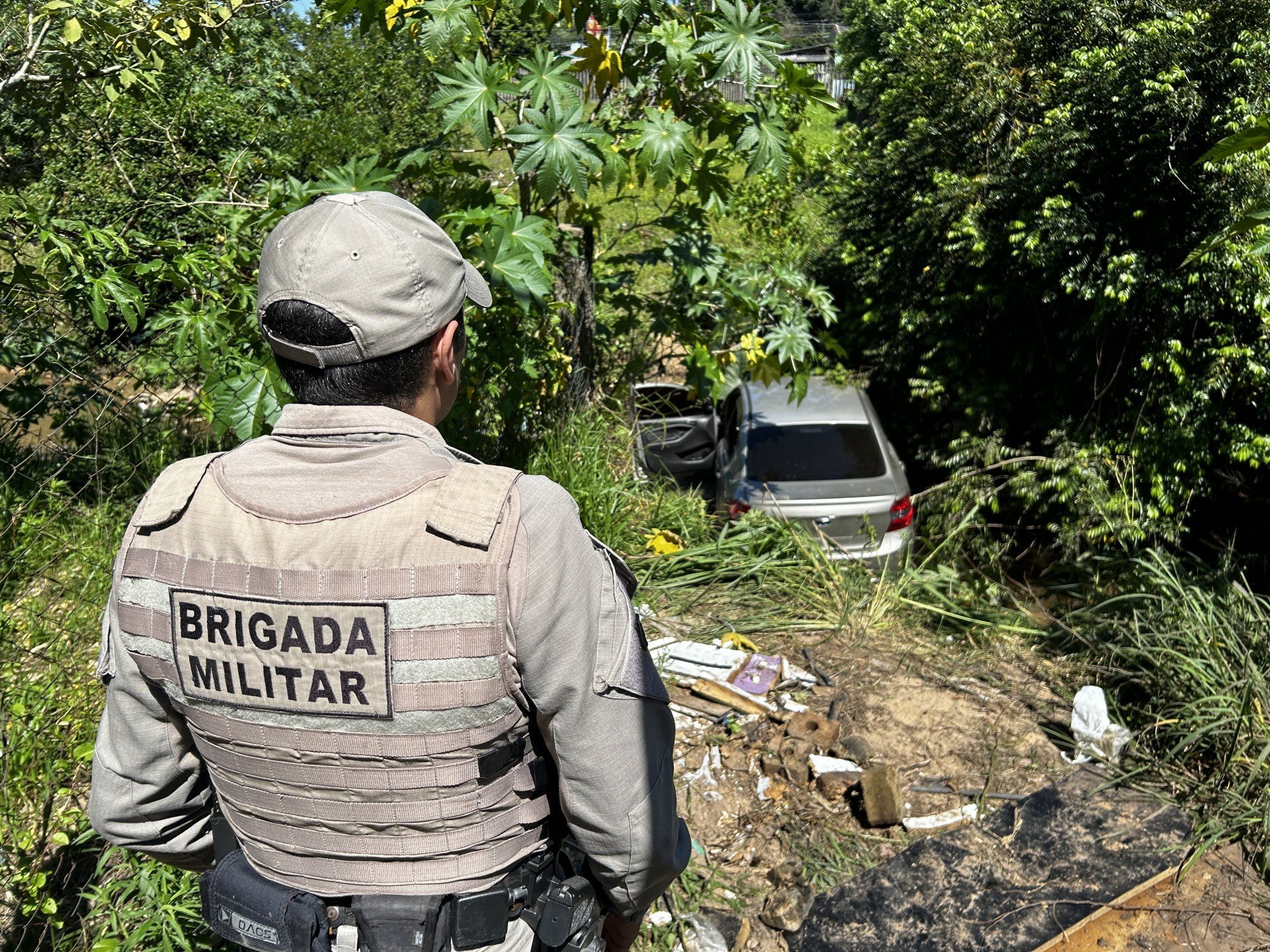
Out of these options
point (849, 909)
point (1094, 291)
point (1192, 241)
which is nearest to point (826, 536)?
point (1094, 291)

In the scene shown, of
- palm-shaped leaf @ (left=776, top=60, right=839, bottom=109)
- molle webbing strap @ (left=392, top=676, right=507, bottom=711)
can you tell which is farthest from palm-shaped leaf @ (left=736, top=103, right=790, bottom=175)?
molle webbing strap @ (left=392, top=676, right=507, bottom=711)

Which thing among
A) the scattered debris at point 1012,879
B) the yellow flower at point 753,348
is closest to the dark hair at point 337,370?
the scattered debris at point 1012,879

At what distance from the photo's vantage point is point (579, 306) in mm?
5336

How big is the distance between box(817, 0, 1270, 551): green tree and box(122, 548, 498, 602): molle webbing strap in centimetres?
480

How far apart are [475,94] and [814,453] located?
3517 mm

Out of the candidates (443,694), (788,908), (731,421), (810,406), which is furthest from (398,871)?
(731,421)

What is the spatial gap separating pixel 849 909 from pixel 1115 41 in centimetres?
560

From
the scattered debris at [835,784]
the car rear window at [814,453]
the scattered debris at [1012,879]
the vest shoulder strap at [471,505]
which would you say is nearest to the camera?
the vest shoulder strap at [471,505]

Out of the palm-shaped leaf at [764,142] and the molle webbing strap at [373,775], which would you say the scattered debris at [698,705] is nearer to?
the palm-shaped leaf at [764,142]

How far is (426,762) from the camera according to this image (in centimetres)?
136

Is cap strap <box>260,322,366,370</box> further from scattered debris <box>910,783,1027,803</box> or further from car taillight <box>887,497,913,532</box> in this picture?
car taillight <box>887,497,913,532</box>

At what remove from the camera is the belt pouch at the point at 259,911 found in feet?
4.71

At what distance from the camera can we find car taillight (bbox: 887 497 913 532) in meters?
6.37

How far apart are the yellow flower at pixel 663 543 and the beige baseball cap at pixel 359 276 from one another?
12.6 ft
